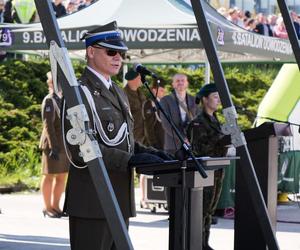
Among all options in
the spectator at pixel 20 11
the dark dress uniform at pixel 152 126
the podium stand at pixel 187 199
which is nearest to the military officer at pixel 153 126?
the dark dress uniform at pixel 152 126

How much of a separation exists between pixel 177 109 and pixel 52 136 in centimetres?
159

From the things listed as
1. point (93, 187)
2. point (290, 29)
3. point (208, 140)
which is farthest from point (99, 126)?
point (208, 140)

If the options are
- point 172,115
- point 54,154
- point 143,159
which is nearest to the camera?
point 143,159

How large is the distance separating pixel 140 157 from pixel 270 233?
1.58 meters

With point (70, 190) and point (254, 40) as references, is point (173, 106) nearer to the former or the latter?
point (254, 40)

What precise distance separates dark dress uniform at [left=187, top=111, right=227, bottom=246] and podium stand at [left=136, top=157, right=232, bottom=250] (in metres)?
2.62

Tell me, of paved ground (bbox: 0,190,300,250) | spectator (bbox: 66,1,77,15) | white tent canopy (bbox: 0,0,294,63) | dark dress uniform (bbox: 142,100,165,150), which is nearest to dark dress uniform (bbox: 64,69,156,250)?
paved ground (bbox: 0,190,300,250)

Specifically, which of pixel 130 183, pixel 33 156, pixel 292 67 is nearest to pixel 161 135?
pixel 292 67

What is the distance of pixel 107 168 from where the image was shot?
5254mm

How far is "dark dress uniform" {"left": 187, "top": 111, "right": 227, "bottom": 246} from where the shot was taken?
8.70 metres

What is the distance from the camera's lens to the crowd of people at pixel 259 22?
22.6m

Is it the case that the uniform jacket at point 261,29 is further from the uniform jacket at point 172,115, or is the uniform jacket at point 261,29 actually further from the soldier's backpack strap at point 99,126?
the soldier's backpack strap at point 99,126

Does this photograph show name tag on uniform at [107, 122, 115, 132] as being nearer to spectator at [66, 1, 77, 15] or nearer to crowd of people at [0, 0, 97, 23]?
crowd of people at [0, 0, 97, 23]

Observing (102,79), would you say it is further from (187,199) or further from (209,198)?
(209,198)
